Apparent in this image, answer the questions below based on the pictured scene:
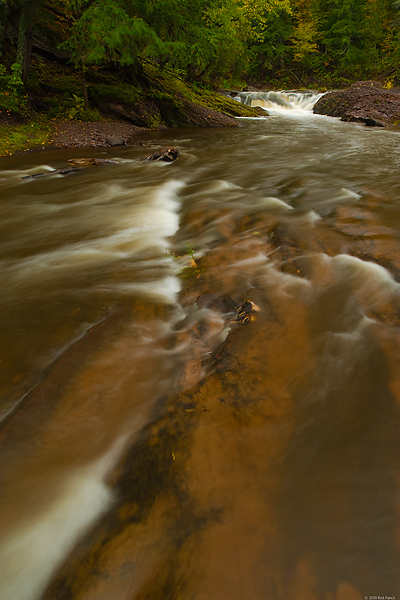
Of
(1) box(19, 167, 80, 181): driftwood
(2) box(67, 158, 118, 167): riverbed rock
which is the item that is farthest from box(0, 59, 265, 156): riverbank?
(1) box(19, 167, 80, 181): driftwood

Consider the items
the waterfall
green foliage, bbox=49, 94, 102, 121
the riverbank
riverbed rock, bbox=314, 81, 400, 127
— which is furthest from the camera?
the waterfall

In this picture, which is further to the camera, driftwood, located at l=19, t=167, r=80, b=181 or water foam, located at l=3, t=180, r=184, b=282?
driftwood, located at l=19, t=167, r=80, b=181

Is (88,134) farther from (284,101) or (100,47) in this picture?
(284,101)

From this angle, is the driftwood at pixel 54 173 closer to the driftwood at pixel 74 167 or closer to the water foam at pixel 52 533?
the driftwood at pixel 74 167

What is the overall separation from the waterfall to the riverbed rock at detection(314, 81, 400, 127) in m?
2.16

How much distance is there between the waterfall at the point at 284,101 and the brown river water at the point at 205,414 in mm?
21151

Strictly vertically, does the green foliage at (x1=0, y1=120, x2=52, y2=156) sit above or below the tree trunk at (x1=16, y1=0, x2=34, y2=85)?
below

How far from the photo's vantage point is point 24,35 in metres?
10.5

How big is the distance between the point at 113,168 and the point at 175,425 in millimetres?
7935

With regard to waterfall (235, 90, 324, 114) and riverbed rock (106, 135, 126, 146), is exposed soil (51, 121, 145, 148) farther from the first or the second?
waterfall (235, 90, 324, 114)

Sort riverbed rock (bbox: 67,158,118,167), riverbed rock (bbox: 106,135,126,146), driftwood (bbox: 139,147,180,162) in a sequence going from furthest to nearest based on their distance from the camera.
A: riverbed rock (bbox: 106,135,126,146) < driftwood (bbox: 139,147,180,162) < riverbed rock (bbox: 67,158,118,167)

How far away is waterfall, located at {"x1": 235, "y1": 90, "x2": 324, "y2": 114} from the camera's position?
21828 millimetres

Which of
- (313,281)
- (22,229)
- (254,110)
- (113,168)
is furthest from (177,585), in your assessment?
(254,110)

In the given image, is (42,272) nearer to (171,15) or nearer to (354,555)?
(354,555)
